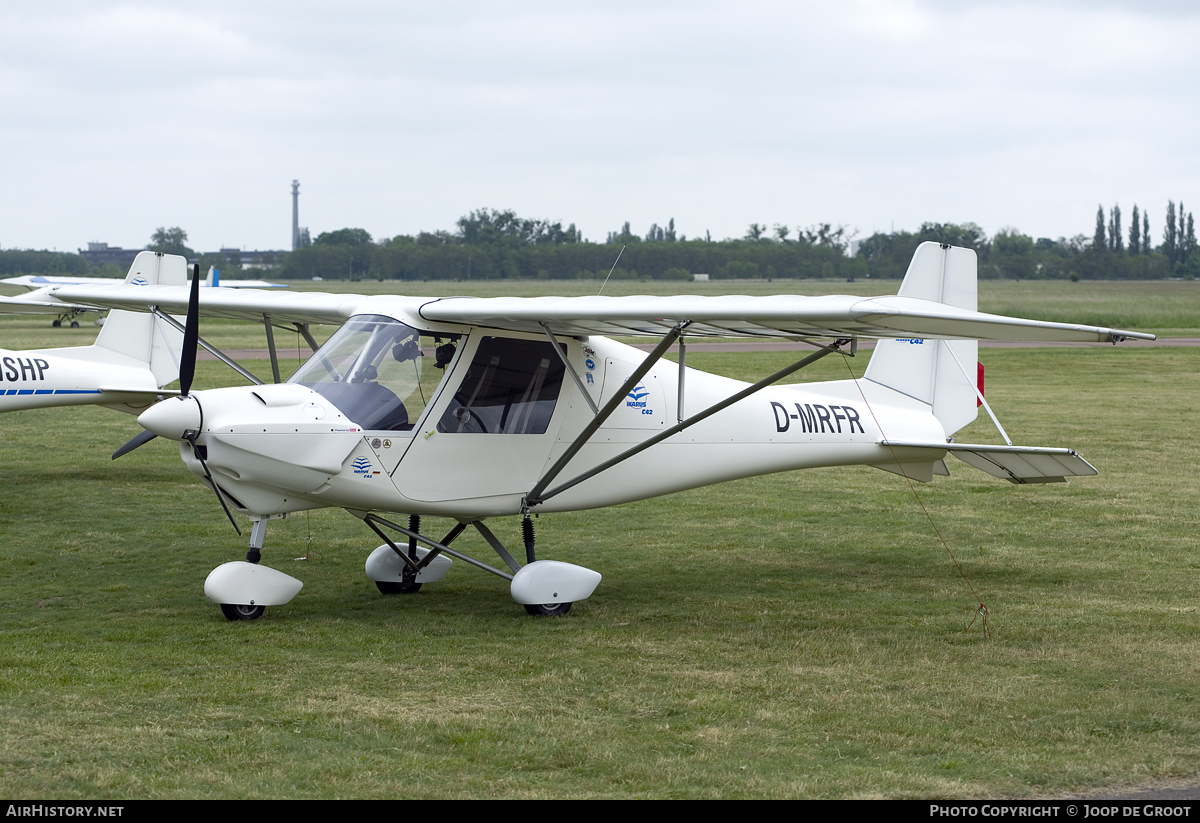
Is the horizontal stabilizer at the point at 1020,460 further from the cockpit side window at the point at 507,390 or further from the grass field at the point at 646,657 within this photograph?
the cockpit side window at the point at 507,390

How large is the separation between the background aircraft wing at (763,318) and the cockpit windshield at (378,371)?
0.76 feet

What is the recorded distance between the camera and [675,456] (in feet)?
28.8

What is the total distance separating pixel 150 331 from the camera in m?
15.5

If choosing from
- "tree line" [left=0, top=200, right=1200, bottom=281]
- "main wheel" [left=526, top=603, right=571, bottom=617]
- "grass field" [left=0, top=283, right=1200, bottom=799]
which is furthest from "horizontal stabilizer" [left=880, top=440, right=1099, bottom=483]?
"tree line" [left=0, top=200, right=1200, bottom=281]

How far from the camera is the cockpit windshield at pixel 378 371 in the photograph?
25.2 ft

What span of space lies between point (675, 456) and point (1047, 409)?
593 inches

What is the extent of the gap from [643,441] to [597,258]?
354ft

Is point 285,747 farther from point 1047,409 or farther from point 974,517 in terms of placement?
point 1047,409

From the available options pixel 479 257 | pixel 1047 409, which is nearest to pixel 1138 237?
pixel 479 257

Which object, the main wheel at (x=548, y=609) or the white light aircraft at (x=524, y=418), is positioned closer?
the white light aircraft at (x=524, y=418)

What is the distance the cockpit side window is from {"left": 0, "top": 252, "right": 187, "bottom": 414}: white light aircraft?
7.13 metres

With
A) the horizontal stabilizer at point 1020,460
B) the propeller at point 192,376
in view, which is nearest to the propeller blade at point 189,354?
the propeller at point 192,376

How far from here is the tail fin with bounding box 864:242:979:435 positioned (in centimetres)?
988

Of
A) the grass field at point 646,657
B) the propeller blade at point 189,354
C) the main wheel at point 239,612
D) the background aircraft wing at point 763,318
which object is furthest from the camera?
the main wheel at point 239,612
